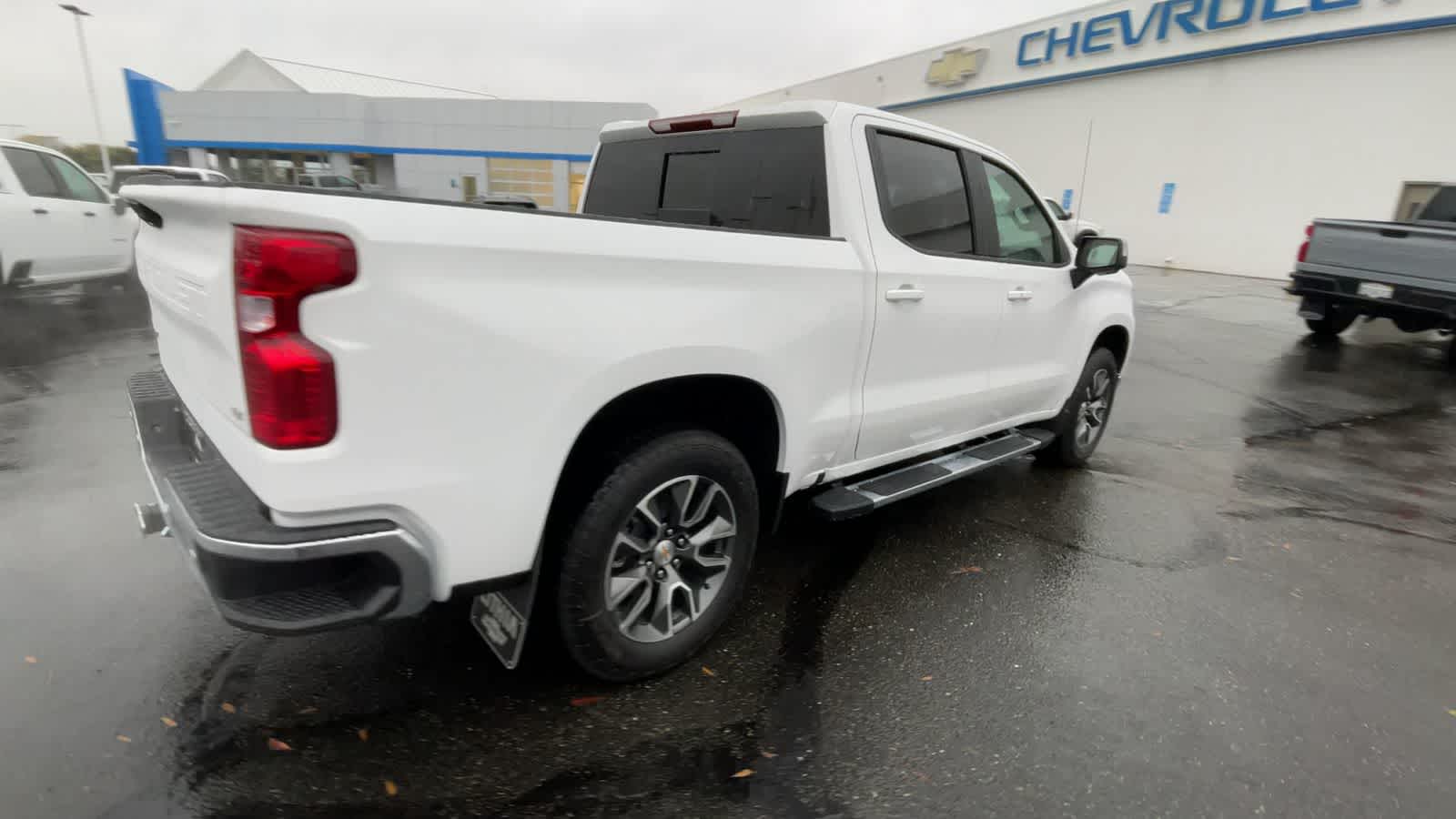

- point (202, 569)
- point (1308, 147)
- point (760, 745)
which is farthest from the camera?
point (1308, 147)

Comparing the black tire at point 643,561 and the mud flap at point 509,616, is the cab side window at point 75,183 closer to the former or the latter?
the mud flap at point 509,616

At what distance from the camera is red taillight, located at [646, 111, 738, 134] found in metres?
3.33

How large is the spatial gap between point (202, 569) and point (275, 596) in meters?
0.18

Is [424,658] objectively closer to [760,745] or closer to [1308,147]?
[760,745]

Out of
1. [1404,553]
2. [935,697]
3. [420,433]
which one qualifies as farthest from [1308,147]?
[420,433]

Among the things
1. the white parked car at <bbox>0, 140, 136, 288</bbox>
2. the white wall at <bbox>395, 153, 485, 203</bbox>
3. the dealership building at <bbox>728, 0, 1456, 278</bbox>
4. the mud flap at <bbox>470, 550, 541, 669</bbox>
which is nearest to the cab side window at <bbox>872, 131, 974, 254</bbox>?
the mud flap at <bbox>470, 550, 541, 669</bbox>

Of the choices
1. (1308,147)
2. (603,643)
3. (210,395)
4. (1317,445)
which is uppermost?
(1308,147)

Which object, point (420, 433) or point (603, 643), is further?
point (603, 643)

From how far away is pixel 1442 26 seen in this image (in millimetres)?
16750

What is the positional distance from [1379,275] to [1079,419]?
751 cm

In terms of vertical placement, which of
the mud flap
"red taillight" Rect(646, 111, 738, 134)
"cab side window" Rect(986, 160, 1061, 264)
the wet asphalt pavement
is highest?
"red taillight" Rect(646, 111, 738, 134)

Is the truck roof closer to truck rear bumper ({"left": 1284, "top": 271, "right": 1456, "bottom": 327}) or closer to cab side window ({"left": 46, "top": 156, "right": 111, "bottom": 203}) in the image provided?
truck rear bumper ({"left": 1284, "top": 271, "right": 1456, "bottom": 327})

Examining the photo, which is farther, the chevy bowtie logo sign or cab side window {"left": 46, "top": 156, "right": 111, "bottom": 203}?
the chevy bowtie logo sign

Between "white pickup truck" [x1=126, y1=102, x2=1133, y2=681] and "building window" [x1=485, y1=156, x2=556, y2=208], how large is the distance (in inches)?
1259
